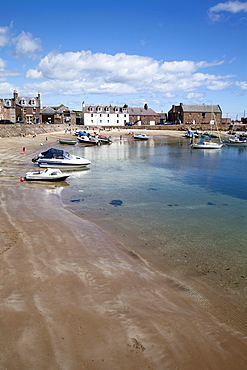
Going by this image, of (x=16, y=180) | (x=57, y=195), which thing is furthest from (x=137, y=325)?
(x=16, y=180)

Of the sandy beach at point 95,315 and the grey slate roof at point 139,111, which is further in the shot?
the grey slate roof at point 139,111

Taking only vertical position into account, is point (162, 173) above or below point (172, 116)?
below

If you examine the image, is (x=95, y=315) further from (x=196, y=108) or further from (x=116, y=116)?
(x=196, y=108)

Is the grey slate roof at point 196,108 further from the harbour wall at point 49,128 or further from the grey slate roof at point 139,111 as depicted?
the grey slate roof at point 139,111

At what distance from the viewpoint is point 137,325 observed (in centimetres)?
659

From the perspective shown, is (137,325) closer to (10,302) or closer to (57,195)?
(10,302)

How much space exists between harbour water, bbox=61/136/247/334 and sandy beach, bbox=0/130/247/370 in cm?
80

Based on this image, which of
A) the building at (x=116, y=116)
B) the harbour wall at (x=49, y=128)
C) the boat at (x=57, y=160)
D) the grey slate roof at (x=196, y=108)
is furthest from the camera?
the grey slate roof at (x=196, y=108)

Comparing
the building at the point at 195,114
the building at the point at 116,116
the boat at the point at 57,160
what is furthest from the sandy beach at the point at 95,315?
the building at the point at 195,114

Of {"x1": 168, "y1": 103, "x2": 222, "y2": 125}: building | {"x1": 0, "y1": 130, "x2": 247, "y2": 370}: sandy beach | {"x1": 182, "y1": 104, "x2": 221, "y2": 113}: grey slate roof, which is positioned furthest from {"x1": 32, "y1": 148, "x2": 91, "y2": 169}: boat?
{"x1": 182, "y1": 104, "x2": 221, "y2": 113}: grey slate roof

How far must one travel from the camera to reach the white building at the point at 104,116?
10644cm

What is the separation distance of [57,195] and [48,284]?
12698 millimetres

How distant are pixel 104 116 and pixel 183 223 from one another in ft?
320

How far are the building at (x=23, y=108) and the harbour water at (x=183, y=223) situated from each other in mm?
65482
